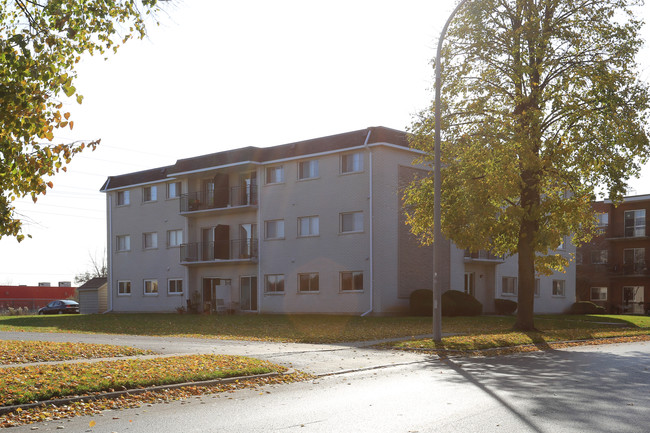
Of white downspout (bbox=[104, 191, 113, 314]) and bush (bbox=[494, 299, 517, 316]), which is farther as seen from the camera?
white downspout (bbox=[104, 191, 113, 314])

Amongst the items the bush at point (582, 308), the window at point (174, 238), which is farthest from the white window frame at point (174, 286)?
the bush at point (582, 308)

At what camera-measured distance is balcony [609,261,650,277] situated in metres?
55.3

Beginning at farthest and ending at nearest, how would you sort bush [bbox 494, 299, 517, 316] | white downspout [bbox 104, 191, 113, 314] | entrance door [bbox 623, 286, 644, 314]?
entrance door [bbox 623, 286, 644, 314], white downspout [bbox 104, 191, 113, 314], bush [bbox 494, 299, 517, 316]

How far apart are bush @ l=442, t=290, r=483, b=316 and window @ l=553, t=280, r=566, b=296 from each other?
45.1 feet

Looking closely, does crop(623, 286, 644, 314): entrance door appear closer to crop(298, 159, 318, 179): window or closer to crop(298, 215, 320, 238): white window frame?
crop(298, 215, 320, 238): white window frame

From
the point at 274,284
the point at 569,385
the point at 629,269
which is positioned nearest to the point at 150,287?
the point at 274,284

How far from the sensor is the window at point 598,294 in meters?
59.1

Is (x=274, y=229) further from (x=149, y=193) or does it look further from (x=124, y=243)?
→ (x=124, y=243)

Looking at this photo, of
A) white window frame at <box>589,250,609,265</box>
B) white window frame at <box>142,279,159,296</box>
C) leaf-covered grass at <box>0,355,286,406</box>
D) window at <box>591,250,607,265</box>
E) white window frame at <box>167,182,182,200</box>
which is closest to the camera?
leaf-covered grass at <box>0,355,286,406</box>

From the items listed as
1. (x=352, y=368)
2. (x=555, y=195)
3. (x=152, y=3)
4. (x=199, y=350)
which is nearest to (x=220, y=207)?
(x=555, y=195)

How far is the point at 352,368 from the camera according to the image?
14148 mm

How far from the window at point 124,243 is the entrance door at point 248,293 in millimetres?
11405

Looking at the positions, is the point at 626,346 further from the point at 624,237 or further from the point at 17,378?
the point at 624,237

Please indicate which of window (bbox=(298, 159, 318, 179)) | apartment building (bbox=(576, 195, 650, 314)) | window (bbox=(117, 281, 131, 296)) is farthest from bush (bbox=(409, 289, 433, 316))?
apartment building (bbox=(576, 195, 650, 314))
